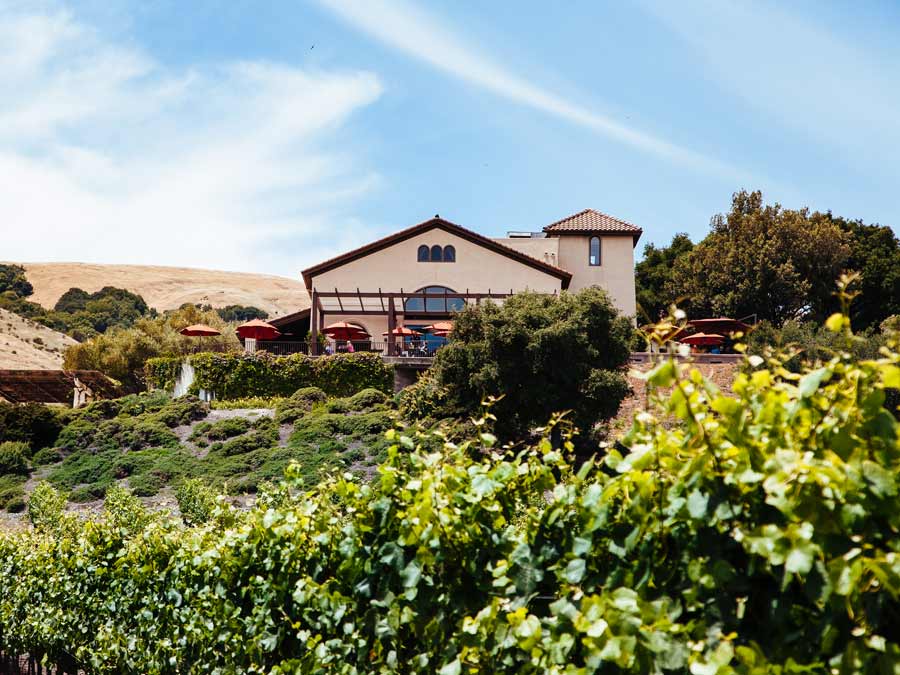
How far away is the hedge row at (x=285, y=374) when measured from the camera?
35.4 m

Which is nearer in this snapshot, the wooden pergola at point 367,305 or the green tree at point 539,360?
the green tree at point 539,360

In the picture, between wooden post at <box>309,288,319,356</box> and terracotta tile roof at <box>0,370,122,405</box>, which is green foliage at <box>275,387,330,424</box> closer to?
wooden post at <box>309,288,319,356</box>

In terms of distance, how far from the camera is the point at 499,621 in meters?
3.25

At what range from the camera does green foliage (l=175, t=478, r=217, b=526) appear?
A: 18.6 m

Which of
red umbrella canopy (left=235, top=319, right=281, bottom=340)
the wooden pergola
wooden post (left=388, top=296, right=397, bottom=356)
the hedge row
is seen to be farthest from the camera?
the wooden pergola

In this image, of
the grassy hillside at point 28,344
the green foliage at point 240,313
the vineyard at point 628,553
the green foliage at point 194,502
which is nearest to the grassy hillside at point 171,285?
the green foliage at point 240,313

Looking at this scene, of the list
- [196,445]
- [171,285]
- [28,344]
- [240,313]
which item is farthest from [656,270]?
[171,285]

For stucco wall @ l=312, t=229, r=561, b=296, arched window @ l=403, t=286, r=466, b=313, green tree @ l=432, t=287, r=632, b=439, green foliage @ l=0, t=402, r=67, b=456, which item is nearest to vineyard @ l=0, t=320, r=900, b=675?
green tree @ l=432, t=287, r=632, b=439

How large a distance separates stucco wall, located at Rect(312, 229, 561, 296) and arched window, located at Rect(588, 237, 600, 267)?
4099mm

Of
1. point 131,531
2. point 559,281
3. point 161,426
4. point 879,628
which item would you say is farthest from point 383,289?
point 879,628

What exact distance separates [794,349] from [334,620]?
261cm

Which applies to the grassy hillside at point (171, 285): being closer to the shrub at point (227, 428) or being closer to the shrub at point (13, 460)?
the shrub at point (13, 460)

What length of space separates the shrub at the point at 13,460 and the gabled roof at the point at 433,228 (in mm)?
18114

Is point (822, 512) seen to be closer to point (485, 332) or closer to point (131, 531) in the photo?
point (131, 531)
